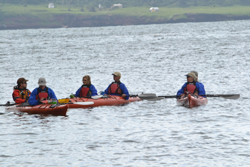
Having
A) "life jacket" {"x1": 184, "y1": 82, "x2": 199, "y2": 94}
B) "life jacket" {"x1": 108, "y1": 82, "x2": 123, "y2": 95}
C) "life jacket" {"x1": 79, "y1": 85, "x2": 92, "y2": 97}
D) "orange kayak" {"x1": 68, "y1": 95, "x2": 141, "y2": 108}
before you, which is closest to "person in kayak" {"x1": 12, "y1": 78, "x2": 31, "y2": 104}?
"orange kayak" {"x1": 68, "y1": 95, "x2": 141, "y2": 108}

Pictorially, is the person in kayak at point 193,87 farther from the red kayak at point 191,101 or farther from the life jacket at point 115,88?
the life jacket at point 115,88

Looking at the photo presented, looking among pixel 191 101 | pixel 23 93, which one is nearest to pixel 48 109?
pixel 23 93

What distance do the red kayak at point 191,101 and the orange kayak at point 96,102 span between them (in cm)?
301

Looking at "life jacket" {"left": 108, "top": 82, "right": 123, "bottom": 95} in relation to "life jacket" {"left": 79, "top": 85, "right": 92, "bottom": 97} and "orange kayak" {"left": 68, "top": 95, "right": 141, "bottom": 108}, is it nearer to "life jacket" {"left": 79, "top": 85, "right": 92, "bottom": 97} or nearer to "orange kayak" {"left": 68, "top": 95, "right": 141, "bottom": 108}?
"orange kayak" {"left": 68, "top": 95, "right": 141, "bottom": 108}

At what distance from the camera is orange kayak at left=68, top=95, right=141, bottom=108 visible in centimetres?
2205

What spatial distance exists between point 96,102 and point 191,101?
456 cm

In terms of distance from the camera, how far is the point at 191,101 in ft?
71.2

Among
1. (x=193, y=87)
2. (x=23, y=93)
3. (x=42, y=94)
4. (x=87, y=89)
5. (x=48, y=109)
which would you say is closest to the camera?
(x=48, y=109)

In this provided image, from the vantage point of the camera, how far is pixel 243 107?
73.6 ft

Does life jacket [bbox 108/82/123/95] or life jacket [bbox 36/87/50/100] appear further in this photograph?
life jacket [bbox 108/82/123/95]

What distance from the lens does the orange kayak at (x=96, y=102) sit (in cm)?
2205

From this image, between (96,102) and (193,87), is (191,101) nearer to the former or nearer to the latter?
(193,87)

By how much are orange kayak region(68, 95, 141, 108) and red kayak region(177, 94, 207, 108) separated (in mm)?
3012

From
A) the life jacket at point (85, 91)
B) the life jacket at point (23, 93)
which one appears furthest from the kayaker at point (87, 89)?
the life jacket at point (23, 93)
